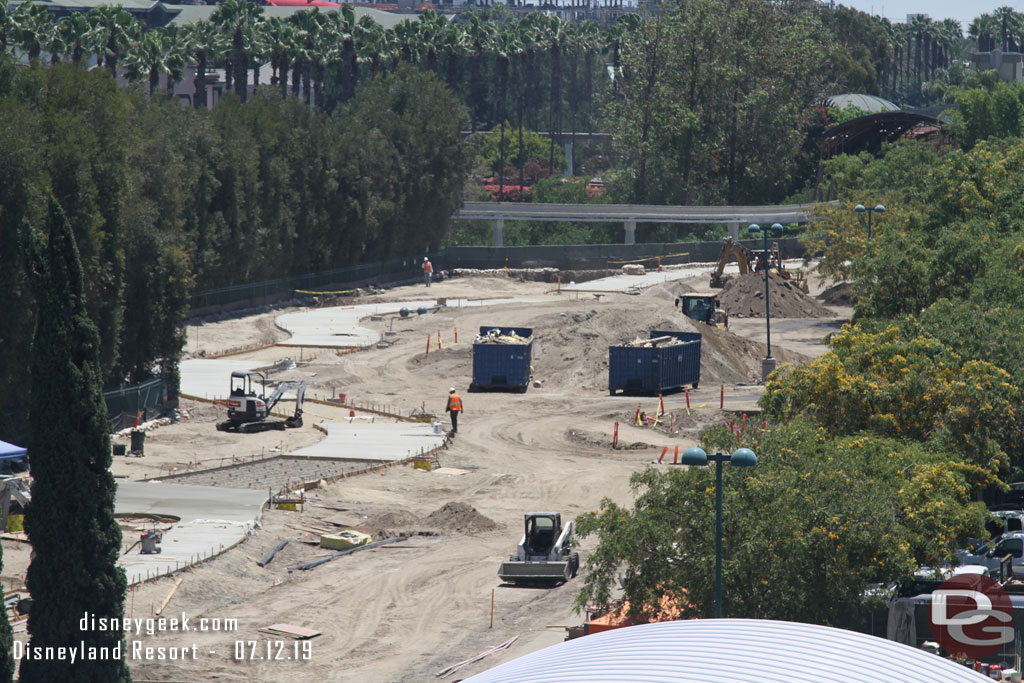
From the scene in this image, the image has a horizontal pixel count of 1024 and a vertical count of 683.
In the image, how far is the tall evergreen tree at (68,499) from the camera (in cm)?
2331

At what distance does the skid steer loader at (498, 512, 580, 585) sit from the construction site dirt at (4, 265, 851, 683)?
0.35 metres

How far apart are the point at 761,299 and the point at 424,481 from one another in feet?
128

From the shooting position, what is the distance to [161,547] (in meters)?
32.1

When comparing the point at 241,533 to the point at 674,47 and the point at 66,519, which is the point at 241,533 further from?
the point at 674,47

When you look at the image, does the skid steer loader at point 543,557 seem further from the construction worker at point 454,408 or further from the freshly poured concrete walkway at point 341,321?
the freshly poured concrete walkway at point 341,321

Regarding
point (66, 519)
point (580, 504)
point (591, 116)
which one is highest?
point (591, 116)

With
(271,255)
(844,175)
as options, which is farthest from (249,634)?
(844,175)

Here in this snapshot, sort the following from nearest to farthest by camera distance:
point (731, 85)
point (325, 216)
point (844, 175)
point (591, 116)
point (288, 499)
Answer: point (288, 499)
point (325, 216)
point (844, 175)
point (731, 85)
point (591, 116)

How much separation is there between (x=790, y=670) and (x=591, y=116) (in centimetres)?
17005

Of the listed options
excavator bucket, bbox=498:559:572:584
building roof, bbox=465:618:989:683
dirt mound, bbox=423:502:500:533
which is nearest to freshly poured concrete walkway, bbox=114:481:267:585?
dirt mound, bbox=423:502:500:533

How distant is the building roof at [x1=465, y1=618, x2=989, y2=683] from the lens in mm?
15094

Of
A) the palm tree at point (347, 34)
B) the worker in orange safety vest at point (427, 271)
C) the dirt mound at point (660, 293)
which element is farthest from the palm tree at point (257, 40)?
the dirt mound at point (660, 293)

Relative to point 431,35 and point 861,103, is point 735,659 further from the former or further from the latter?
point 861,103

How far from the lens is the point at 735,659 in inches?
609
